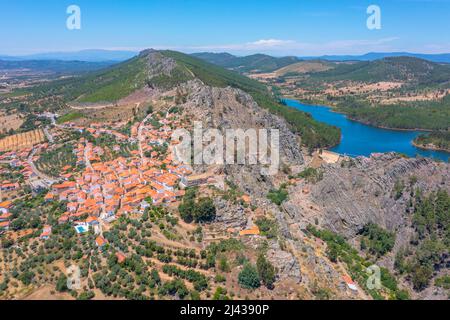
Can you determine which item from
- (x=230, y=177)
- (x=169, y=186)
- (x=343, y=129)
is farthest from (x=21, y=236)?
(x=343, y=129)

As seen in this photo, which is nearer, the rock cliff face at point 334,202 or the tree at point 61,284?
the tree at point 61,284

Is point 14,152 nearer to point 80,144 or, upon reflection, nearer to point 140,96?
point 80,144

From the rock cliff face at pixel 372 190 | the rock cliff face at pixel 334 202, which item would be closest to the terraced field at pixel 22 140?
the rock cliff face at pixel 334 202

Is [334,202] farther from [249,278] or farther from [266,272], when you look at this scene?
[249,278]

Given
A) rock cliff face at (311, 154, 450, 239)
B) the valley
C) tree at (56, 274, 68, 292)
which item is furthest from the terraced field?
rock cliff face at (311, 154, 450, 239)

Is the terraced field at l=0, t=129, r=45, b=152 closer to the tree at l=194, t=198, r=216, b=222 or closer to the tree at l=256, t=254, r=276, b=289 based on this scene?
the tree at l=194, t=198, r=216, b=222

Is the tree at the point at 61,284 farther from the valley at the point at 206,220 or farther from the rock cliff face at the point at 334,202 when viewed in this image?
the rock cliff face at the point at 334,202

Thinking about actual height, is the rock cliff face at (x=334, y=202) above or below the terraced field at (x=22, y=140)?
below
